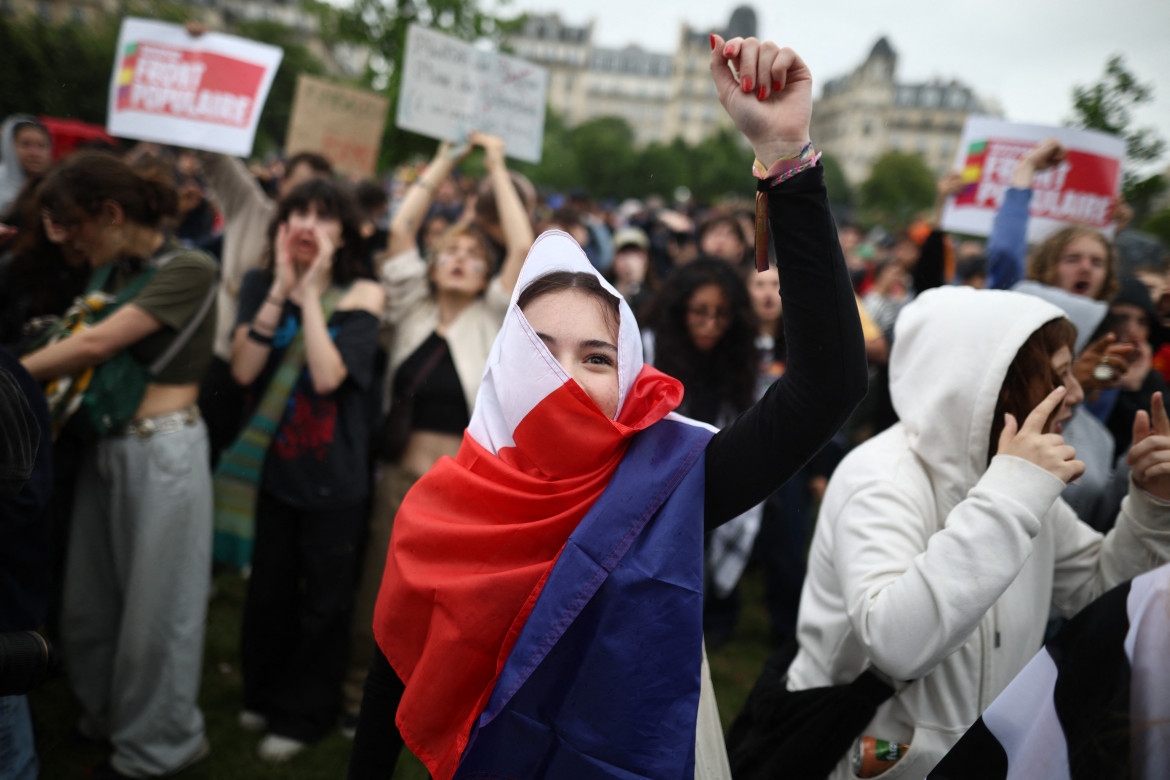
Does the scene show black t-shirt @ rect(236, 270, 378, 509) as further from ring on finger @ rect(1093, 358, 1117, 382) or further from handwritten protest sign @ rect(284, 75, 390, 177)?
handwritten protest sign @ rect(284, 75, 390, 177)

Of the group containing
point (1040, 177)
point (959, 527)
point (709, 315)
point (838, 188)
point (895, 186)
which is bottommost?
point (959, 527)

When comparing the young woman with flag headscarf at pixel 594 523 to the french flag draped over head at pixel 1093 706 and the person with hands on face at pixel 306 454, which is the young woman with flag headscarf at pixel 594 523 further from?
the person with hands on face at pixel 306 454

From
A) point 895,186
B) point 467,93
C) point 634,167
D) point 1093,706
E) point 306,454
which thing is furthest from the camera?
point 895,186

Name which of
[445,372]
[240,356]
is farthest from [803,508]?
[240,356]

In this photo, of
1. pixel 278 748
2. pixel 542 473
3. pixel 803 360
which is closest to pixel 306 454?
pixel 278 748

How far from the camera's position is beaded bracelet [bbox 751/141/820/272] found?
1.11 metres

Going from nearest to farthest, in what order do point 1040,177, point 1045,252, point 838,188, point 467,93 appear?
1. point 1045,252
2. point 1040,177
3. point 467,93
4. point 838,188

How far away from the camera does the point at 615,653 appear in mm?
1272

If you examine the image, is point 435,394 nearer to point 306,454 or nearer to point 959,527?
point 306,454

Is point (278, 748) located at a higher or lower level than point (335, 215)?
lower

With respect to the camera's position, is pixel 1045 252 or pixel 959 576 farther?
pixel 1045 252

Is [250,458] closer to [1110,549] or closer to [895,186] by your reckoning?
[1110,549]

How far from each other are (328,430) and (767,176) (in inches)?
95.6

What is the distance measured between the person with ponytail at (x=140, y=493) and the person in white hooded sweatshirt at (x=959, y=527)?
2352mm
